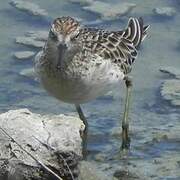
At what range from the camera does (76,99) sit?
7.80 meters

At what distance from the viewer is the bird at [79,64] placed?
7277 millimetres

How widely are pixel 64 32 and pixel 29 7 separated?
15.7 feet

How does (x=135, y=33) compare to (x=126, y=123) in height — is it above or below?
above

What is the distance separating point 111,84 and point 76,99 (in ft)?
1.34

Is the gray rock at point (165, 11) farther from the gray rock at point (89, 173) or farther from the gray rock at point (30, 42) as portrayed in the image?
the gray rock at point (89, 173)

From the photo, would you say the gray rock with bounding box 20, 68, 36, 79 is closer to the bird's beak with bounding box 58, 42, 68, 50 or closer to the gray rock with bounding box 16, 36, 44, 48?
the gray rock with bounding box 16, 36, 44, 48

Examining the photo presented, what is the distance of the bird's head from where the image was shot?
7.16 metres

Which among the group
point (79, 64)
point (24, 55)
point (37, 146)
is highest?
point (79, 64)

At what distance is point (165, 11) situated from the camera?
1172cm

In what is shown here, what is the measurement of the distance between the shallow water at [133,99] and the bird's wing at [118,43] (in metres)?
0.67

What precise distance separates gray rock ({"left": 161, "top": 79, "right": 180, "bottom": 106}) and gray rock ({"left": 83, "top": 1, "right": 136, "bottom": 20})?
203 centimetres

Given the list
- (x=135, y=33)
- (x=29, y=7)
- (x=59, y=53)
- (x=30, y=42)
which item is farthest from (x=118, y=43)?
(x=29, y=7)

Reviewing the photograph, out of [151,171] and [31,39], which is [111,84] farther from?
[31,39]

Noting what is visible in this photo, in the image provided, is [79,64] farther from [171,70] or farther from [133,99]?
[171,70]
